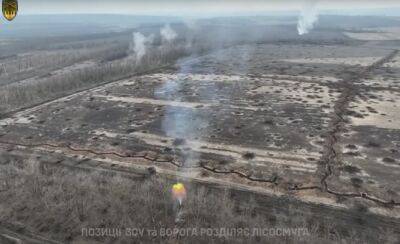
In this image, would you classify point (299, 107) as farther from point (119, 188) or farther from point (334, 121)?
point (119, 188)

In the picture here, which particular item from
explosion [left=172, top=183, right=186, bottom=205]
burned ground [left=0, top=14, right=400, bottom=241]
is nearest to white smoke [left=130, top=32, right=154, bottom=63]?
burned ground [left=0, top=14, right=400, bottom=241]

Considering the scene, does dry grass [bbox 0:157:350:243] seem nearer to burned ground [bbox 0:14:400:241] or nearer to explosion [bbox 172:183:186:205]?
explosion [bbox 172:183:186:205]

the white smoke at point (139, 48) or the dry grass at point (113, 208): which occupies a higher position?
the white smoke at point (139, 48)

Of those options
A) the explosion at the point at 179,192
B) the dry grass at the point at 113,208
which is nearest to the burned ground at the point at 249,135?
the explosion at the point at 179,192

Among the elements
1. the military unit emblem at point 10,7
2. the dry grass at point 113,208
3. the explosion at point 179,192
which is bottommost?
the dry grass at point 113,208

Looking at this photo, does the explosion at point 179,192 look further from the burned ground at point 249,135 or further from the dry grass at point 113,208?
the burned ground at point 249,135

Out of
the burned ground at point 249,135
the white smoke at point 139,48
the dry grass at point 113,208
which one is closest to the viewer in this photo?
the dry grass at point 113,208

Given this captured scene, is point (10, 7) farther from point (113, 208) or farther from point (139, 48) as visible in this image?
point (139, 48)

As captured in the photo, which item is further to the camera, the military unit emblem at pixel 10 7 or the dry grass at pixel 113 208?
the dry grass at pixel 113 208

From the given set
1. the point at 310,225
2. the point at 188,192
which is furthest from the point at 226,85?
the point at 310,225
